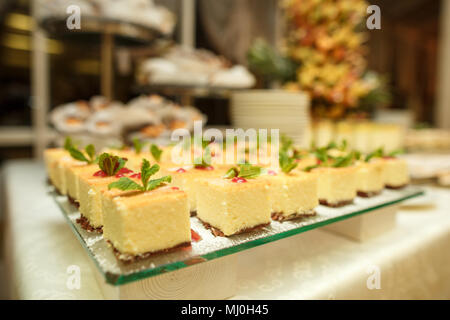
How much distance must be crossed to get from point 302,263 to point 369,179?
1.13ft

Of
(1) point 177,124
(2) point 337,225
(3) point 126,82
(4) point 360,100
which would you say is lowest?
(2) point 337,225

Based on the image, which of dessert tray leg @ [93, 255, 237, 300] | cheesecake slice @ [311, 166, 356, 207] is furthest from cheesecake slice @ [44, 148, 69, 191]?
cheesecake slice @ [311, 166, 356, 207]

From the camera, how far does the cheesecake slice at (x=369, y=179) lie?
3.17ft

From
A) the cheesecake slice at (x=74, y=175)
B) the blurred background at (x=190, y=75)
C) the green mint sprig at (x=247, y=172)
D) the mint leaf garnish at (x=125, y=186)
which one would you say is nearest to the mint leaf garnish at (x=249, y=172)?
the green mint sprig at (x=247, y=172)

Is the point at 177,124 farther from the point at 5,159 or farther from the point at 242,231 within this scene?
the point at 5,159

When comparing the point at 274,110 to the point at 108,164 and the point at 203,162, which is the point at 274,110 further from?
the point at 108,164

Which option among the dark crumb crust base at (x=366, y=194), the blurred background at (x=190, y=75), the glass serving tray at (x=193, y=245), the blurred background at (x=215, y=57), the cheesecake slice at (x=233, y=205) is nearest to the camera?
the glass serving tray at (x=193, y=245)

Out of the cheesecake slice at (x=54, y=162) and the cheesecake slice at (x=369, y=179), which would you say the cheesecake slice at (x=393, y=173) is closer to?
the cheesecake slice at (x=369, y=179)

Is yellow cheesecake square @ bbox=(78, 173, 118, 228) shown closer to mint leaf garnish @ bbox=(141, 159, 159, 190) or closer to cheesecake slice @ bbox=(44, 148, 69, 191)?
mint leaf garnish @ bbox=(141, 159, 159, 190)

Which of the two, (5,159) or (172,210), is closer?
(172,210)

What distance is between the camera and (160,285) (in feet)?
1.99

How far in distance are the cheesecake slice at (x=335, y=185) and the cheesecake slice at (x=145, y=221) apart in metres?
0.44
